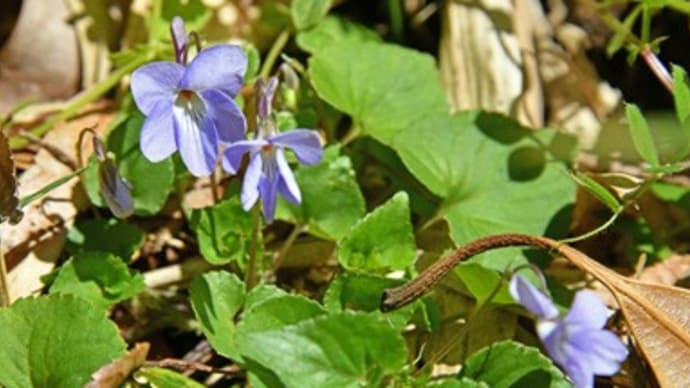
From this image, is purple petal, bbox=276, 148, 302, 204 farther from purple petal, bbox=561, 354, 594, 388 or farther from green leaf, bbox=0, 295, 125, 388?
purple petal, bbox=561, 354, 594, 388

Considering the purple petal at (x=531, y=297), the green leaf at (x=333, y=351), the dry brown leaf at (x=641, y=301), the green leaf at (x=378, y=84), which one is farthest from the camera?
the green leaf at (x=378, y=84)

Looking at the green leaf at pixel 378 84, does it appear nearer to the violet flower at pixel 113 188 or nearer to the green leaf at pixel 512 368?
the violet flower at pixel 113 188

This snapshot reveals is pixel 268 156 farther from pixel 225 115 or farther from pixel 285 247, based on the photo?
pixel 285 247

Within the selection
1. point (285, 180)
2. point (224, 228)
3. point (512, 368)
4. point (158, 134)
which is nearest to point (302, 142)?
point (285, 180)

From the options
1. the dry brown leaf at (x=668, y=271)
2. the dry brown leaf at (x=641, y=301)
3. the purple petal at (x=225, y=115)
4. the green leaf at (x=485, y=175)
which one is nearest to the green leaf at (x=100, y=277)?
the purple petal at (x=225, y=115)

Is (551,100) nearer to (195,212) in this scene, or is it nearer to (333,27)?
(333,27)
